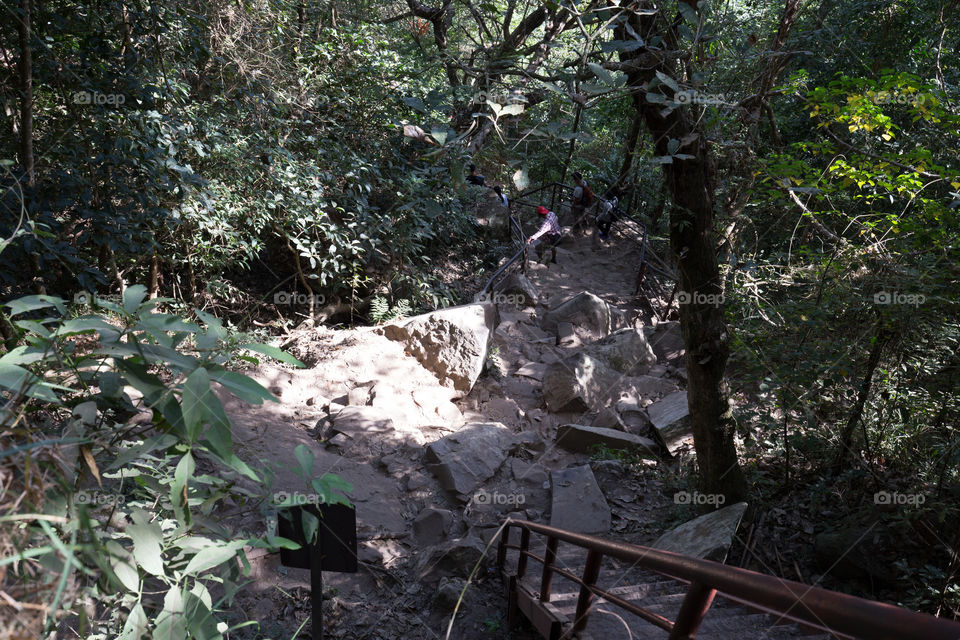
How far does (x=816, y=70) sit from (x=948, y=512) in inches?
350

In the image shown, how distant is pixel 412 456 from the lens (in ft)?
18.4

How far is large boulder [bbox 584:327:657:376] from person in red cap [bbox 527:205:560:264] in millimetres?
2891

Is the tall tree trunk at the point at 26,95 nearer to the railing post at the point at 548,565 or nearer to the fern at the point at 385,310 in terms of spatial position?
the railing post at the point at 548,565

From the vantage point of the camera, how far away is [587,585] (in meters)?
2.42

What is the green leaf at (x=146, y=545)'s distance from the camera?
3.36 feet

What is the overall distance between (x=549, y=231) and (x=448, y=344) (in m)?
4.82

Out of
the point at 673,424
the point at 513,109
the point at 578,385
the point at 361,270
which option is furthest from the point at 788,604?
the point at 361,270

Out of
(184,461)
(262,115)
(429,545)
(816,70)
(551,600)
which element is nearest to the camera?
(184,461)

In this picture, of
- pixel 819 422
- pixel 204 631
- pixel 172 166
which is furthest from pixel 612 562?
pixel 172 166

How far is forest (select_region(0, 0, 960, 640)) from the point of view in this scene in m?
1.06

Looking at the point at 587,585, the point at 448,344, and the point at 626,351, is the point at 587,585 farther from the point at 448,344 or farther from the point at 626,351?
the point at 626,351

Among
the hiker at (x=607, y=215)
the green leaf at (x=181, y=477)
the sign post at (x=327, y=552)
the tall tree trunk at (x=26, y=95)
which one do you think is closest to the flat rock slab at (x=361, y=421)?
the tall tree trunk at (x=26, y=95)

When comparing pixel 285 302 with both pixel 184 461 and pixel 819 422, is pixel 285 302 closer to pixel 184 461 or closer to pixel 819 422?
pixel 819 422

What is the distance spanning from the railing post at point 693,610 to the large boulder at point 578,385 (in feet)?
17.3
